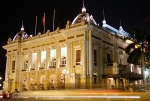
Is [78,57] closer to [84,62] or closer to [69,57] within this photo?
[69,57]

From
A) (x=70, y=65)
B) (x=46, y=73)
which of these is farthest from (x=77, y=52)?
(x=46, y=73)

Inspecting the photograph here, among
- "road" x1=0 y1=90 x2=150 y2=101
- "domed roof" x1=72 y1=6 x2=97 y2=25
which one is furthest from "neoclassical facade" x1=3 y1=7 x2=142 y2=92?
"road" x1=0 y1=90 x2=150 y2=101

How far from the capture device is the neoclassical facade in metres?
35.3

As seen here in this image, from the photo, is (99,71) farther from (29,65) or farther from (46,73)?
→ (29,65)

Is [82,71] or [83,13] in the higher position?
[83,13]

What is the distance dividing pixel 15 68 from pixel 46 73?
9493 millimetres

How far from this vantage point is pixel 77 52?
36.8 meters

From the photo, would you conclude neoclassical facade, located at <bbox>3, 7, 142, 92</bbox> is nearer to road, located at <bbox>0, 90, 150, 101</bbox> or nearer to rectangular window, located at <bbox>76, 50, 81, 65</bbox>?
rectangular window, located at <bbox>76, 50, 81, 65</bbox>

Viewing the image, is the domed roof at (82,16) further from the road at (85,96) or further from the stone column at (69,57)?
the road at (85,96)

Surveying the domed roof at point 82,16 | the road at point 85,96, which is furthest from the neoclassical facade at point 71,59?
the road at point 85,96

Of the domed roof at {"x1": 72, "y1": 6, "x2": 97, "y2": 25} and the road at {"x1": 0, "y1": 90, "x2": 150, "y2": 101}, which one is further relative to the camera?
the domed roof at {"x1": 72, "y1": 6, "x2": 97, "y2": 25}

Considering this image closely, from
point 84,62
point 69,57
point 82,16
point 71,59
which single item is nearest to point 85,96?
point 84,62

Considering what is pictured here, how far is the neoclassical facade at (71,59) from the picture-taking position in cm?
3531

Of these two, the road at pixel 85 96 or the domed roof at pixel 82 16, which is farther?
the domed roof at pixel 82 16
